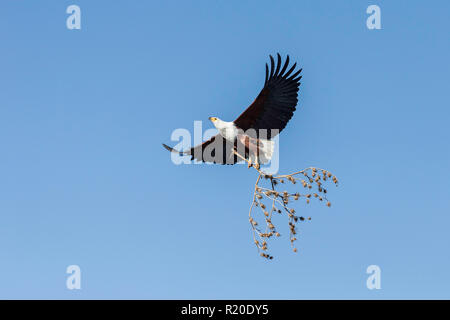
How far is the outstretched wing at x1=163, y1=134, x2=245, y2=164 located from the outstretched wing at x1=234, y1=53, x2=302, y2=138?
850 mm

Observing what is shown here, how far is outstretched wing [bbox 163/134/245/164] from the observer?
509 inches

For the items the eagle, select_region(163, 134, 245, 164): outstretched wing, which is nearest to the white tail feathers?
the eagle

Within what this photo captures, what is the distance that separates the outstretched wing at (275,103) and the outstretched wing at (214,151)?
0.85 meters

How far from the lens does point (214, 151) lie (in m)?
13.4

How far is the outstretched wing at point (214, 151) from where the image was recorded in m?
12.9

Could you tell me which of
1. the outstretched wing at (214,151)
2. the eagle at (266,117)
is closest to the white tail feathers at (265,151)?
the eagle at (266,117)

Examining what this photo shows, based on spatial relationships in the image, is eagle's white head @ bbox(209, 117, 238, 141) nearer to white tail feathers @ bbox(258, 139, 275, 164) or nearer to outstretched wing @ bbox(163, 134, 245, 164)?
white tail feathers @ bbox(258, 139, 275, 164)

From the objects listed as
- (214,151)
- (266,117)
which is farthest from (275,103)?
(214,151)

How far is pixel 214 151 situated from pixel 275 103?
2.08 m

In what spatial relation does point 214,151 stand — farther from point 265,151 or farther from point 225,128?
point 265,151
